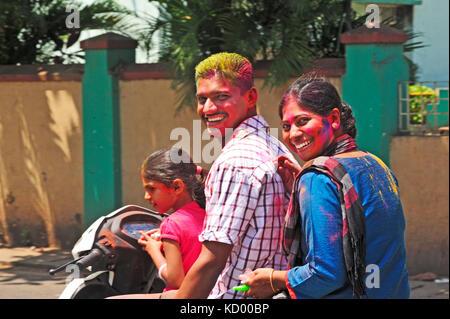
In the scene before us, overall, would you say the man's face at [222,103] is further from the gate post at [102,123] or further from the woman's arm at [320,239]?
the gate post at [102,123]

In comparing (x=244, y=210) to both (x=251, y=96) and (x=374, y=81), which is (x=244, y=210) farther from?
(x=374, y=81)

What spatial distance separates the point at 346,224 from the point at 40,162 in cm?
774

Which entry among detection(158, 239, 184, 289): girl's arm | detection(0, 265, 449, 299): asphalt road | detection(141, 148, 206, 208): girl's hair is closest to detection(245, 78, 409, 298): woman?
detection(158, 239, 184, 289): girl's arm

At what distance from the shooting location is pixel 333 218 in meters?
2.41

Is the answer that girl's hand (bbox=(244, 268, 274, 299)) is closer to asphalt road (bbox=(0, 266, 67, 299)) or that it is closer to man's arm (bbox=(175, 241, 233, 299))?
man's arm (bbox=(175, 241, 233, 299))

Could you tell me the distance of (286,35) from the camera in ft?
27.3

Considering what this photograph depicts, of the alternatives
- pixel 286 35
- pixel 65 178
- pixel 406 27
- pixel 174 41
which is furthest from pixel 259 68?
pixel 406 27

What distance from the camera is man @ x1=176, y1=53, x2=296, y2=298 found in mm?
2723

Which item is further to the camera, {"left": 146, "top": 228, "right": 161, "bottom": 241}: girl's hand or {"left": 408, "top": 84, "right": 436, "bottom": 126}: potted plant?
{"left": 408, "top": 84, "right": 436, "bottom": 126}: potted plant

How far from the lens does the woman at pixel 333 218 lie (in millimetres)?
2402

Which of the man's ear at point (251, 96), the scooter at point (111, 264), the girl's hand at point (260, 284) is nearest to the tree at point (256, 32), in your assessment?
the scooter at point (111, 264)

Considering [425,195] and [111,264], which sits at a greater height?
[111,264]

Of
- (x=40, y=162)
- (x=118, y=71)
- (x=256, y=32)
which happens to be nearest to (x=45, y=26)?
(x=118, y=71)

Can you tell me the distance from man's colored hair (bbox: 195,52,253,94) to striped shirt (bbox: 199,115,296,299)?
24cm
